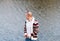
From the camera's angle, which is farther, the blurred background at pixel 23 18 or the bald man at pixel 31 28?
the blurred background at pixel 23 18

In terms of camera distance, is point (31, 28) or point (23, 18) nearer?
point (31, 28)

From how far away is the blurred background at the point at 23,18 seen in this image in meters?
4.59

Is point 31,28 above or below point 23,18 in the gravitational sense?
below

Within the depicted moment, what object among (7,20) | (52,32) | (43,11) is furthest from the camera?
(43,11)

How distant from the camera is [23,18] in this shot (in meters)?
5.40

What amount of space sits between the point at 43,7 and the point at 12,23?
146 centimetres

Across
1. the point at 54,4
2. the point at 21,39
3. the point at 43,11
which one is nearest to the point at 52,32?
the point at 21,39

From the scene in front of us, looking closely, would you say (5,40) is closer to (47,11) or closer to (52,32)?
(52,32)

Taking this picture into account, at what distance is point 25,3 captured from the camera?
20.8 feet

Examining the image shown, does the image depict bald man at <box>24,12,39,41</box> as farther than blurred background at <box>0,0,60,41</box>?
No

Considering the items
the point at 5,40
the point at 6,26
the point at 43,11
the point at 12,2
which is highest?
the point at 12,2

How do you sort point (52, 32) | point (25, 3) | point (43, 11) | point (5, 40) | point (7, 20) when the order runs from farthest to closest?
point (25, 3), point (43, 11), point (7, 20), point (52, 32), point (5, 40)

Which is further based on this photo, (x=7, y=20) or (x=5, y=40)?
(x=7, y=20)

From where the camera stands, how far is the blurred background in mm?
4592
